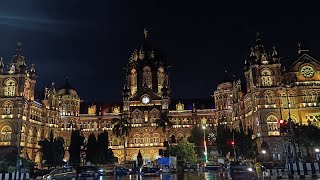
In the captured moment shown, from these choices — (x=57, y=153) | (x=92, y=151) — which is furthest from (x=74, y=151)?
(x=92, y=151)

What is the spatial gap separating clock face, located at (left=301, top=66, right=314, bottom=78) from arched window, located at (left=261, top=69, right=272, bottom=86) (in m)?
7.95

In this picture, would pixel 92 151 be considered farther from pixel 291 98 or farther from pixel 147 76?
pixel 291 98

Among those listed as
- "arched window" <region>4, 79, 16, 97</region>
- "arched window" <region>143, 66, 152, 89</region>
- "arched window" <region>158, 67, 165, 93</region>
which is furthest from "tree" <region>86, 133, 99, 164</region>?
"arched window" <region>158, 67, 165, 93</region>

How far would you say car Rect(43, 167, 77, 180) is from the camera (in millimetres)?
34625

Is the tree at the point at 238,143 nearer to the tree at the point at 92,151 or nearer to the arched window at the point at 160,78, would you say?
the tree at the point at 92,151

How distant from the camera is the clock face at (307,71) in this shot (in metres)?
85.6

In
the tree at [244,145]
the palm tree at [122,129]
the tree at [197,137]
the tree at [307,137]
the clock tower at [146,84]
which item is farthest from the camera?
the clock tower at [146,84]

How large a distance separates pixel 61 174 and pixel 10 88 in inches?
2485

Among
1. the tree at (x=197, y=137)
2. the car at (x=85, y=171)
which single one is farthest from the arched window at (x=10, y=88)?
the car at (x=85, y=171)

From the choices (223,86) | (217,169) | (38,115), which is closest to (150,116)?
(223,86)

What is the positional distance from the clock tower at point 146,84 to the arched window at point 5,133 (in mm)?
35550

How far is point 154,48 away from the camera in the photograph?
128m

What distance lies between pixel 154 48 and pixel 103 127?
3603 centimetres

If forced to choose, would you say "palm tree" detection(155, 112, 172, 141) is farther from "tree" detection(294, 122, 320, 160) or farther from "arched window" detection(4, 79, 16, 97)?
"tree" detection(294, 122, 320, 160)
